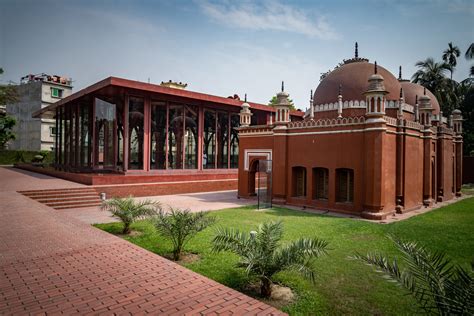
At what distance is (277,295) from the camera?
5.11 metres

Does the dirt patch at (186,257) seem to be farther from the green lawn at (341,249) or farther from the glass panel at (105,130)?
the glass panel at (105,130)

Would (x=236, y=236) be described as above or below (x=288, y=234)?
above

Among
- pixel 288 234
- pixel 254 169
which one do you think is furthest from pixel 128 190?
pixel 288 234

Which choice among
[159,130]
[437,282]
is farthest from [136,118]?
[437,282]

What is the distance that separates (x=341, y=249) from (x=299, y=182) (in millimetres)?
7712

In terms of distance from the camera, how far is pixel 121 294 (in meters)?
4.79

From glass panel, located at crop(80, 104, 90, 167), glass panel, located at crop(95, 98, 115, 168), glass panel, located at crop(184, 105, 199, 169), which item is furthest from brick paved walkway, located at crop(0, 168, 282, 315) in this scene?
glass panel, located at crop(80, 104, 90, 167)

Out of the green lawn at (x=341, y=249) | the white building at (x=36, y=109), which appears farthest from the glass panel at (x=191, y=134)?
the white building at (x=36, y=109)

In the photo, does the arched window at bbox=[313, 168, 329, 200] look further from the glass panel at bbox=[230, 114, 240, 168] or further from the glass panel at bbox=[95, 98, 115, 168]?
the glass panel at bbox=[95, 98, 115, 168]

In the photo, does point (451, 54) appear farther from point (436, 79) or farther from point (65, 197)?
point (65, 197)

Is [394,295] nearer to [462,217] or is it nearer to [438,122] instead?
[462,217]

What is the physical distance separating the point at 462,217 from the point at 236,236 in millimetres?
11759

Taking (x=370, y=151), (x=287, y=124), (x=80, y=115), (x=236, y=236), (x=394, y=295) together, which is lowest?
(x=394, y=295)

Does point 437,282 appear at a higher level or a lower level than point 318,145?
lower
